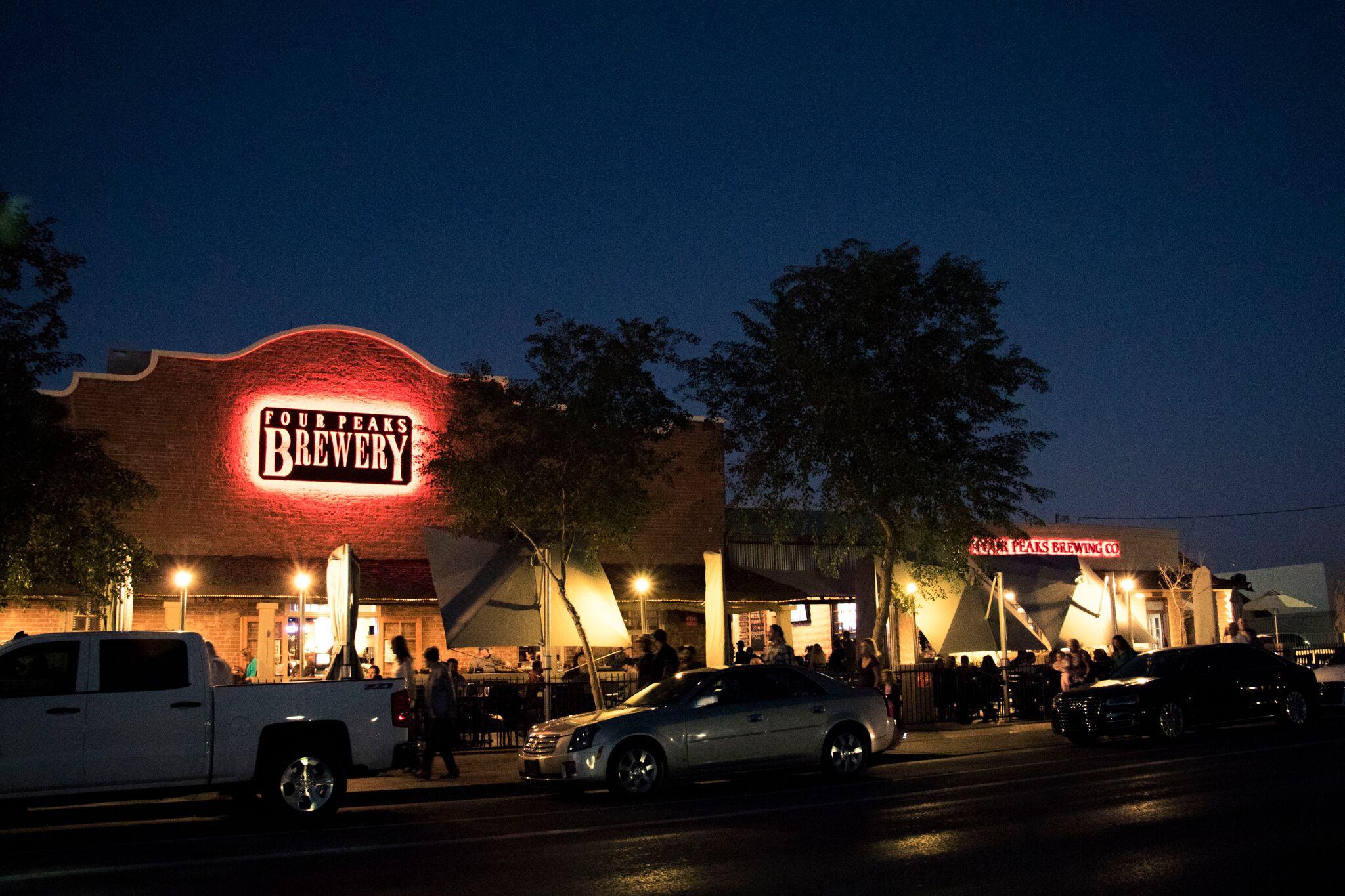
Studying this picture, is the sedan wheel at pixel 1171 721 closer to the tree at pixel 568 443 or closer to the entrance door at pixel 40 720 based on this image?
the tree at pixel 568 443

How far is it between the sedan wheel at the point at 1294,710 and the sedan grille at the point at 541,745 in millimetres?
11674

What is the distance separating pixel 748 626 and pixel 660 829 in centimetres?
2377

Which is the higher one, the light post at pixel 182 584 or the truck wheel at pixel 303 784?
the light post at pixel 182 584

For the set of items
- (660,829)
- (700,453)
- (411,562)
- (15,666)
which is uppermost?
(700,453)

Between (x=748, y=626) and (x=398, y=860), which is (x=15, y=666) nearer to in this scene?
(x=398, y=860)

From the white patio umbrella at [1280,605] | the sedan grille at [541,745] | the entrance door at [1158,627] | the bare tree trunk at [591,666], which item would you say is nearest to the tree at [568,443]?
the bare tree trunk at [591,666]

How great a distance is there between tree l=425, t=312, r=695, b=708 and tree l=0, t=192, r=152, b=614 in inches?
233

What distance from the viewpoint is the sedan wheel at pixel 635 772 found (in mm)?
12984

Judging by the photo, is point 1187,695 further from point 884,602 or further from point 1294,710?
point 884,602

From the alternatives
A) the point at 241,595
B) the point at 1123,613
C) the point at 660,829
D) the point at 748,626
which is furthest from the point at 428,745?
the point at 1123,613

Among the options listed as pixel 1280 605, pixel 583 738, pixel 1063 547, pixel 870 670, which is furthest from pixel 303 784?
pixel 1280 605

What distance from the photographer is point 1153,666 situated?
17.9m

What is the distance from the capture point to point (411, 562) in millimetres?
26438

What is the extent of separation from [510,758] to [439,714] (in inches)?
114
